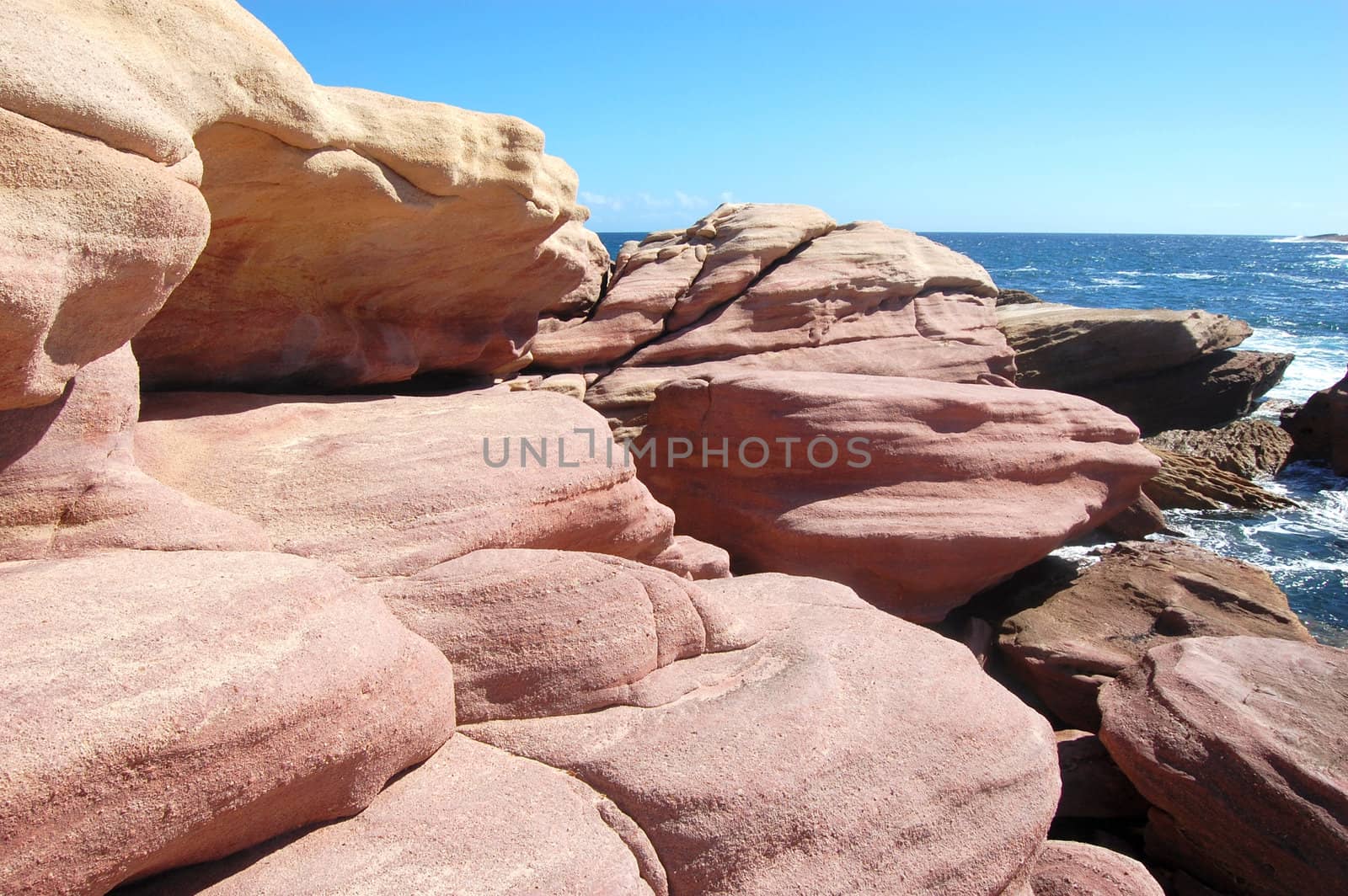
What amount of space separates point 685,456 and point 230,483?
361 centimetres

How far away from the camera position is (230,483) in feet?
12.2

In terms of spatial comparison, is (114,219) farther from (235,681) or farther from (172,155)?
(235,681)

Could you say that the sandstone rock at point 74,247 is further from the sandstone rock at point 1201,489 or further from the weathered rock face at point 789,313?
the sandstone rock at point 1201,489

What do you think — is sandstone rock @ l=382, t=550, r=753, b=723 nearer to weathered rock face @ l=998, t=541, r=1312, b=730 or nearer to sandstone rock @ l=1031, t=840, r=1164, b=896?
sandstone rock @ l=1031, t=840, r=1164, b=896

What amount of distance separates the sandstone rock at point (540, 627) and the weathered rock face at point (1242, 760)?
2.54 metres

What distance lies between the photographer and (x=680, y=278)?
8.74 metres

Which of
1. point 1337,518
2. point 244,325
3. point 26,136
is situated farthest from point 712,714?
point 1337,518

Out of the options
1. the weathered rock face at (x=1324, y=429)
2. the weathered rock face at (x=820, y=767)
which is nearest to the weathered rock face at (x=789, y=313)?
the weathered rock face at (x=820, y=767)

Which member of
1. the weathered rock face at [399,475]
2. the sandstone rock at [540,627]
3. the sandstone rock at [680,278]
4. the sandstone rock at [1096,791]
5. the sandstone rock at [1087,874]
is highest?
the sandstone rock at [680,278]

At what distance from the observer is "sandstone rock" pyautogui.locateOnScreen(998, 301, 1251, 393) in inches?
439

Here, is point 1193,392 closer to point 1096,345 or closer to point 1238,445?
point 1238,445

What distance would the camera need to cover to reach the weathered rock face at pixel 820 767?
9.73ft

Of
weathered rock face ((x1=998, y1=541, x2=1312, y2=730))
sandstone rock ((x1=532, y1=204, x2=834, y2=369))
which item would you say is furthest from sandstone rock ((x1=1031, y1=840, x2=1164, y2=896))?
sandstone rock ((x1=532, y1=204, x2=834, y2=369))

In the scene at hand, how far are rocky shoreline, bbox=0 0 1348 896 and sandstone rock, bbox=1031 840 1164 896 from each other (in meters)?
0.02
